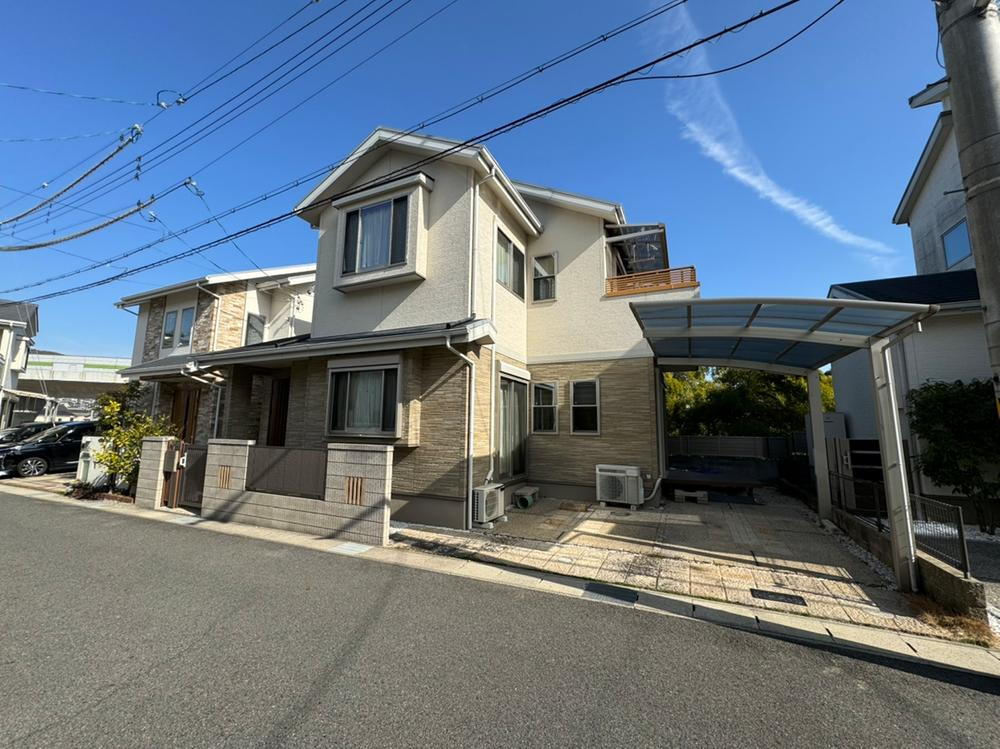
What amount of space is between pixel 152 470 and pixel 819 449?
13640 millimetres

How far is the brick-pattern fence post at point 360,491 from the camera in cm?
632

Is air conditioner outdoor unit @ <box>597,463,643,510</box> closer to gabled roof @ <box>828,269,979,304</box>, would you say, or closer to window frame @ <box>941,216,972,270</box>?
gabled roof @ <box>828,269,979,304</box>

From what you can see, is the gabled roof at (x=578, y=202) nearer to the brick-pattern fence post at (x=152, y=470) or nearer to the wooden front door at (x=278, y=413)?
the wooden front door at (x=278, y=413)

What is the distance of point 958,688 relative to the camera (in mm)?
2932

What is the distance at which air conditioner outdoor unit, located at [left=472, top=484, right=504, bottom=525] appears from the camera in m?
7.21

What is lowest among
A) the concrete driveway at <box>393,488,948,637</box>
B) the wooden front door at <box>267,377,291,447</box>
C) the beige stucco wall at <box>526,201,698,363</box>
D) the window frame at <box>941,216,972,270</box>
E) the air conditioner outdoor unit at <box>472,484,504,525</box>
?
the concrete driveway at <box>393,488,948,637</box>

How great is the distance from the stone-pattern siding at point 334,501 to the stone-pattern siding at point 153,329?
10463 mm

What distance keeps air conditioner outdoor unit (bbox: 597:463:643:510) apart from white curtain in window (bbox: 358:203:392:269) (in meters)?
6.46

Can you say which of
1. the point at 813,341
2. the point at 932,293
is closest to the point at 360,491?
the point at 813,341

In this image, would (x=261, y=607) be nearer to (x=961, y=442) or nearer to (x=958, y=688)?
(x=958, y=688)

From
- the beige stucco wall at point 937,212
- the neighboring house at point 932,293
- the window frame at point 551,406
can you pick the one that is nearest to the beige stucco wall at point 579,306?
the window frame at point 551,406

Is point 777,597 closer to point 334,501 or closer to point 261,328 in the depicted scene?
point 334,501

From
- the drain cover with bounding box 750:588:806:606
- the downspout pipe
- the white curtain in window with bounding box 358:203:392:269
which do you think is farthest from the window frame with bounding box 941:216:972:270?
the white curtain in window with bounding box 358:203:392:269

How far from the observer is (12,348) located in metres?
20.1
